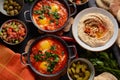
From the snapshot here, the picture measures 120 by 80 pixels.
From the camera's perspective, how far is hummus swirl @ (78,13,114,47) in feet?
14.0

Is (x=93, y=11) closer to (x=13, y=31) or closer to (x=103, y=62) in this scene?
(x=103, y=62)

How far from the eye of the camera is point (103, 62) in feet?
14.0

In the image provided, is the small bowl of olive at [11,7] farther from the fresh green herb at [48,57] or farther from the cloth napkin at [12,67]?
the fresh green herb at [48,57]

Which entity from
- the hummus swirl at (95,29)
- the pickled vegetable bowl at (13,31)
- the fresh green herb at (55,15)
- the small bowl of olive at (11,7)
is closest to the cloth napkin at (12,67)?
the pickled vegetable bowl at (13,31)

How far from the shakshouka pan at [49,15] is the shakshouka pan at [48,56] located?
170 mm

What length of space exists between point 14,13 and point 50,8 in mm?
402

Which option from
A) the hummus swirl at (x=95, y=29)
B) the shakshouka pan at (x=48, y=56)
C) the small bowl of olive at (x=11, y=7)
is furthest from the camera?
the small bowl of olive at (x=11, y=7)

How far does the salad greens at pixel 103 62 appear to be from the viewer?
4.24 metres

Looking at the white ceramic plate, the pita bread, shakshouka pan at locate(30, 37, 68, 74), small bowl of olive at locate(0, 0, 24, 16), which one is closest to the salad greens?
the white ceramic plate

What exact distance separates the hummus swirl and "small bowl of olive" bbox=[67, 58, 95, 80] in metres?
0.21

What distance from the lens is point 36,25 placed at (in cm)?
427

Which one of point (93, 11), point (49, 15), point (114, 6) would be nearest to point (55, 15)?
point (49, 15)

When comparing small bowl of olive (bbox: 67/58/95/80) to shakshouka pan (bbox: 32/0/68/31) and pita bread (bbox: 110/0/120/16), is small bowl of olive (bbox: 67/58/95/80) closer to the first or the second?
shakshouka pan (bbox: 32/0/68/31)

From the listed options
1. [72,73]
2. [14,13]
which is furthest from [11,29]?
[72,73]
